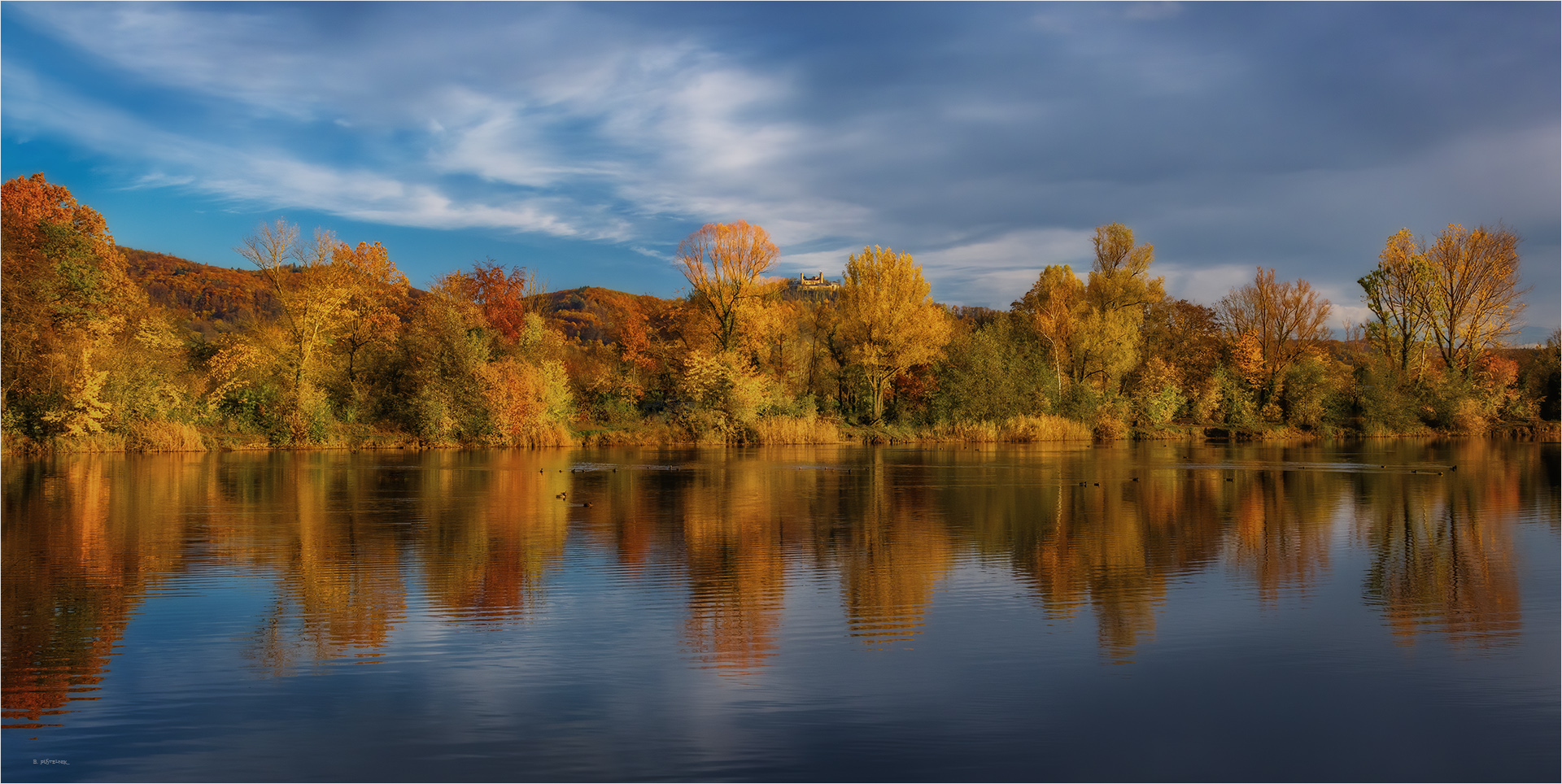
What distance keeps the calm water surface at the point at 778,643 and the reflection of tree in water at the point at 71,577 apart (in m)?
0.06

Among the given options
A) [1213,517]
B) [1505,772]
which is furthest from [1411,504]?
[1505,772]

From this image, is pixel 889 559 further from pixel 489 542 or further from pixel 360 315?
pixel 360 315

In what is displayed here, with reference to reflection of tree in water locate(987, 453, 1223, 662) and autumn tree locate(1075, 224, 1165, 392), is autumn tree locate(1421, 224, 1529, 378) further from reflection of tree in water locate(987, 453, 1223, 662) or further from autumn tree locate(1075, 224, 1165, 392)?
reflection of tree in water locate(987, 453, 1223, 662)

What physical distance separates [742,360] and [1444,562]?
124 feet

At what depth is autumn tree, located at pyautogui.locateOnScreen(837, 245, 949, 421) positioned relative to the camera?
51.6m

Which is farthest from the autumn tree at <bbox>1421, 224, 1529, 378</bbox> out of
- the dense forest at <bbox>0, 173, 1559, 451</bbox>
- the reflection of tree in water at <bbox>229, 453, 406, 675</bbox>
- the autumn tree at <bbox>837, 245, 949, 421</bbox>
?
the reflection of tree in water at <bbox>229, 453, 406, 675</bbox>

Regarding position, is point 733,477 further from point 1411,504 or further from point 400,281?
point 400,281

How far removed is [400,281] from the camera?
177 feet

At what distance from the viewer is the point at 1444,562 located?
1315 cm

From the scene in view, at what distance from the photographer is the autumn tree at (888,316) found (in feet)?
169

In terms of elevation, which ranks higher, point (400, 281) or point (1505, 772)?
point (400, 281)

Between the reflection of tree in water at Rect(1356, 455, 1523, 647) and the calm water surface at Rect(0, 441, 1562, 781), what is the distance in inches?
3.3

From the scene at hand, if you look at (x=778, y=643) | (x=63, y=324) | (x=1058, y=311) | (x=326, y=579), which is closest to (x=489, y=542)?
(x=326, y=579)

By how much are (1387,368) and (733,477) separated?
50.8 m
